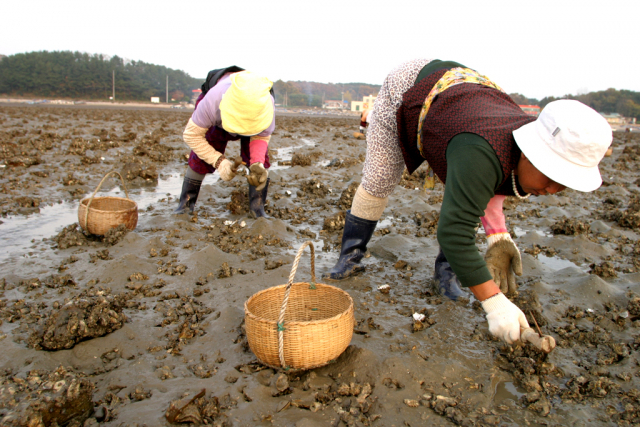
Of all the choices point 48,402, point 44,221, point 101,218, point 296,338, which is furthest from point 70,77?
point 296,338

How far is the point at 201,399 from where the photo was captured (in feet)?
6.07

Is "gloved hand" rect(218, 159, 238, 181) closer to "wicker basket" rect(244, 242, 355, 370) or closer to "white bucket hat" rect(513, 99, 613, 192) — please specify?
"wicker basket" rect(244, 242, 355, 370)

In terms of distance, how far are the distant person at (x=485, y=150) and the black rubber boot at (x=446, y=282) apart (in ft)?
1.35

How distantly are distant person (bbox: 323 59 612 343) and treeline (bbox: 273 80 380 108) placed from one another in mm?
101339

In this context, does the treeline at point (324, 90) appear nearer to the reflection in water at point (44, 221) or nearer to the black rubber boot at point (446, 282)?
the reflection in water at point (44, 221)

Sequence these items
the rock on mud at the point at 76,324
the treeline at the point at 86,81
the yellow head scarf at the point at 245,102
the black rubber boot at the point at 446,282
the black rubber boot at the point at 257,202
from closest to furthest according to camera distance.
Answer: the rock on mud at the point at 76,324 < the black rubber boot at the point at 446,282 < the yellow head scarf at the point at 245,102 < the black rubber boot at the point at 257,202 < the treeline at the point at 86,81

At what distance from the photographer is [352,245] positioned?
311 centimetres

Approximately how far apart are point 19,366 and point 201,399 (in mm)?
995

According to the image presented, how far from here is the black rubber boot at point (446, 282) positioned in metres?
2.90

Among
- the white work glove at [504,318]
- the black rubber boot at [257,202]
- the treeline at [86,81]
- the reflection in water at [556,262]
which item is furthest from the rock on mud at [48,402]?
the treeline at [86,81]

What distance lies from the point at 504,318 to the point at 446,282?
1063 mm

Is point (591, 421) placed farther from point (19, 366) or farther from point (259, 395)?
point (19, 366)

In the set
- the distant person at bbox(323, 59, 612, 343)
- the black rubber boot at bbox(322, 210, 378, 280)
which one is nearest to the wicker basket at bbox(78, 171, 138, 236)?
the black rubber boot at bbox(322, 210, 378, 280)

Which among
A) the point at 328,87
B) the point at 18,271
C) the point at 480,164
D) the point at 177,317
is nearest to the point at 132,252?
the point at 18,271
